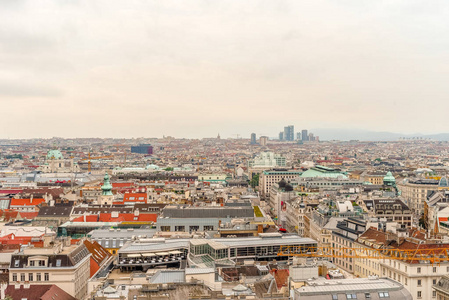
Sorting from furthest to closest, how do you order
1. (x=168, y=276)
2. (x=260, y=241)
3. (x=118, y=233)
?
(x=118, y=233)
(x=260, y=241)
(x=168, y=276)

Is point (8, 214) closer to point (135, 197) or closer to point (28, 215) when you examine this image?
point (28, 215)

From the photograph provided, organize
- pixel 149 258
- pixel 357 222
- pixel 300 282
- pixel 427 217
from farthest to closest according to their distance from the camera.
A: pixel 427 217, pixel 357 222, pixel 149 258, pixel 300 282

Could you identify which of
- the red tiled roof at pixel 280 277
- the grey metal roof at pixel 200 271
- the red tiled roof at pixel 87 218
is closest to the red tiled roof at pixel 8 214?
the red tiled roof at pixel 87 218

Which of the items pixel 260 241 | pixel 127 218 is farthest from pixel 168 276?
pixel 127 218

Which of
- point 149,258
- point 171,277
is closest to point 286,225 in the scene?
point 149,258

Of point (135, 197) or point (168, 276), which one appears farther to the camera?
point (135, 197)

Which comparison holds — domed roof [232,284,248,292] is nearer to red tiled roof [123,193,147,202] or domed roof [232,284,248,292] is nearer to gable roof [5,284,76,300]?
gable roof [5,284,76,300]

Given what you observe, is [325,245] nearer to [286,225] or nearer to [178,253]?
[178,253]

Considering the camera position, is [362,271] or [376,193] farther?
[376,193]

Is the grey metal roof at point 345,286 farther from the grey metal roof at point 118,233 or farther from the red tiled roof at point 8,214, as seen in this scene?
the red tiled roof at point 8,214

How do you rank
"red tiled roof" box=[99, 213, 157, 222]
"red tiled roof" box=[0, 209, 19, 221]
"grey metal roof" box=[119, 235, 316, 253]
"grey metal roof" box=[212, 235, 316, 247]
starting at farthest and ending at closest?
"red tiled roof" box=[0, 209, 19, 221] < "red tiled roof" box=[99, 213, 157, 222] < "grey metal roof" box=[212, 235, 316, 247] < "grey metal roof" box=[119, 235, 316, 253]

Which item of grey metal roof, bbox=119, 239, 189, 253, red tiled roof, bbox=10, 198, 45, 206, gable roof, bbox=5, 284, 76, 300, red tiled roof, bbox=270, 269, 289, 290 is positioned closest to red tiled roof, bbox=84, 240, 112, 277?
grey metal roof, bbox=119, 239, 189, 253
